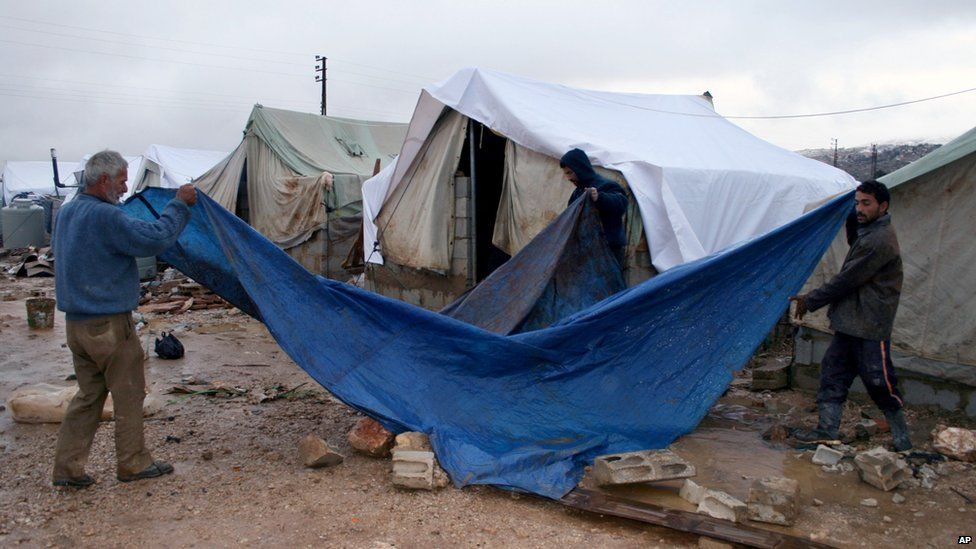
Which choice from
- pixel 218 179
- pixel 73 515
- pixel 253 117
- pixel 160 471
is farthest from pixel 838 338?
pixel 218 179

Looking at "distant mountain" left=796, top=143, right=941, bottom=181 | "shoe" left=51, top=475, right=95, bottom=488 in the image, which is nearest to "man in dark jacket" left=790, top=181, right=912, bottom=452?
"shoe" left=51, top=475, right=95, bottom=488

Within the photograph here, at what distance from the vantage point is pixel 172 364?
7227 millimetres

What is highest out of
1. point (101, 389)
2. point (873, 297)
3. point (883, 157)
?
point (883, 157)

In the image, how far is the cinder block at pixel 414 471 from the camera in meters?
3.70

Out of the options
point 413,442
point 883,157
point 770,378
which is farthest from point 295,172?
point 883,157

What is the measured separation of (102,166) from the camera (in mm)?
3752

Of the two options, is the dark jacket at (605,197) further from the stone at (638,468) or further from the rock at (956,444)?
the rock at (956,444)

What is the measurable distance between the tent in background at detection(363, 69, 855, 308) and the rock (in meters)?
2.48

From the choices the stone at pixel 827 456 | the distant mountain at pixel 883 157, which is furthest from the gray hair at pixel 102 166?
the distant mountain at pixel 883 157

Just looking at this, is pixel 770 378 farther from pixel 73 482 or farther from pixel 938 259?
pixel 73 482

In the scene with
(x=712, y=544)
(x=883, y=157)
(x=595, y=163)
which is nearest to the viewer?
(x=712, y=544)

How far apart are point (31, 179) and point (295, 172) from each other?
3193cm

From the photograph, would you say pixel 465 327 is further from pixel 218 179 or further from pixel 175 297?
pixel 218 179

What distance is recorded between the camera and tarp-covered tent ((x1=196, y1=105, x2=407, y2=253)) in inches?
482
